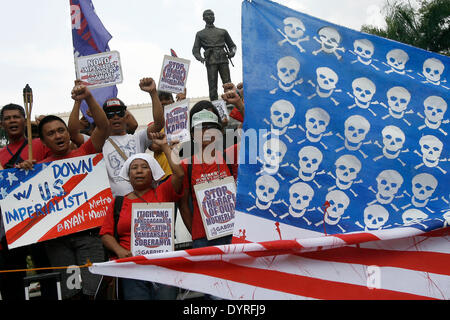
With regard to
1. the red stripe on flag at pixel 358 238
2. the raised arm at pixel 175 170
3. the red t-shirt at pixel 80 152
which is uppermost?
the red t-shirt at pixel 80 152

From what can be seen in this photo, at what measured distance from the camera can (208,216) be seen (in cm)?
418

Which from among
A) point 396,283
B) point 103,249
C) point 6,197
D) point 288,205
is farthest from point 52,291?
point 396,283

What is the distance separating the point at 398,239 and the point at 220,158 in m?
1.67

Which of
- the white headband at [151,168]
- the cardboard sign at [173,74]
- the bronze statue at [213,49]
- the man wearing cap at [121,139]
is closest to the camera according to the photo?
the white headband at [151,168]

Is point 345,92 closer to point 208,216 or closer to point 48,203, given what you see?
point 208,216

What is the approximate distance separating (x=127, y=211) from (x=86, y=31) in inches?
116

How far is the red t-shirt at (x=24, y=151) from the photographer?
5.05 m

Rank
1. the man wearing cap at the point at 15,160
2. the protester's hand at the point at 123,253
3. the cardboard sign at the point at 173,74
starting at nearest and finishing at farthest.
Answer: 1. the protester's hand at the point at 123,253
2. the man wearing cap at the point at 15,160
3. the cardboard sign at the point at 173,74

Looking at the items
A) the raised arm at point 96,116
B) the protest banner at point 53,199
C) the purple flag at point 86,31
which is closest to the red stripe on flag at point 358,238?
the protest banner at point 53,199

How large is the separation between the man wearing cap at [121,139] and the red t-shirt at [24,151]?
649mm

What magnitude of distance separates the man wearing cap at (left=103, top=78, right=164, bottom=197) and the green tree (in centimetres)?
1792

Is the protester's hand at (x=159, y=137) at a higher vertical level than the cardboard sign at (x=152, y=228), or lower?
higher

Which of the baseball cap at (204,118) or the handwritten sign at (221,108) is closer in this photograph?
the baseball cap at (204,118)

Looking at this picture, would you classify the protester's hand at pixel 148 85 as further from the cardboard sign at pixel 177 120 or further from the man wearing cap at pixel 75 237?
the man wearing cap at pixel 75 237
